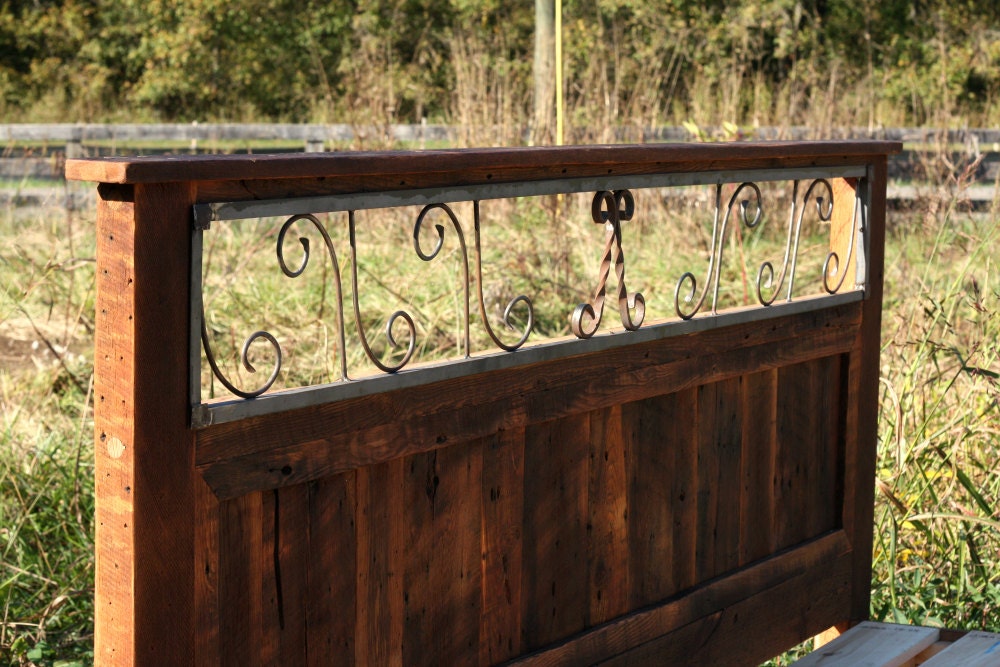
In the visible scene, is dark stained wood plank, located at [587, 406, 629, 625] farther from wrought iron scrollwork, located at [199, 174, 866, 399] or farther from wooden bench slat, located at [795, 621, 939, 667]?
wooden bench slat, located at [795, 621, 939, 667]

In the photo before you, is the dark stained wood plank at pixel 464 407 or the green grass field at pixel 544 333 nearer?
the dark stained wood plank at pixel 464 407

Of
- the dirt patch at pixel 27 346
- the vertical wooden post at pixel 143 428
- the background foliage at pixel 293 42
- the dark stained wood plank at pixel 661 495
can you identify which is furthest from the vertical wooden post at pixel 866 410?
the background foliage at pixel 293 42

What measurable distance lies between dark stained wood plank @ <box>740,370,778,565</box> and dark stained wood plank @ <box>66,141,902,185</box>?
0.46 metres

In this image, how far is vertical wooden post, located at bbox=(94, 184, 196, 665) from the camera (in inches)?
56.7

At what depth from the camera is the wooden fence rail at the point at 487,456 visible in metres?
1.50

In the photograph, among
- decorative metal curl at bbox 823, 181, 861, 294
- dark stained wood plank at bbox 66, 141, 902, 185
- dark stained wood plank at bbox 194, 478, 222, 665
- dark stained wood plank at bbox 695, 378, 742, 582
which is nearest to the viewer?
dark stained wood plank at bbox 66, 141, 902, 185

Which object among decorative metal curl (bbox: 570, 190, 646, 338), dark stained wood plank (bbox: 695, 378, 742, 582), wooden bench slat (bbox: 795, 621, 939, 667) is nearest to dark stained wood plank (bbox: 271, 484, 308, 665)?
decorative metal curl (bbox: 570, 190, 646, 338)

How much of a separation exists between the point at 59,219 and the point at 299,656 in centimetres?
583

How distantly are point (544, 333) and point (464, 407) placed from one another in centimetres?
350

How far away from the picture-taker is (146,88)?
22.1m

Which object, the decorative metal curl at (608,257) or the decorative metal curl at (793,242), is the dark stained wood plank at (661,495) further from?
the decorative metal curl at (793,242)

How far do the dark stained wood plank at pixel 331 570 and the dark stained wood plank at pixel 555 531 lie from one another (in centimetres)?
38

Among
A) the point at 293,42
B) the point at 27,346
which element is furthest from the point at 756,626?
the point at 293,42

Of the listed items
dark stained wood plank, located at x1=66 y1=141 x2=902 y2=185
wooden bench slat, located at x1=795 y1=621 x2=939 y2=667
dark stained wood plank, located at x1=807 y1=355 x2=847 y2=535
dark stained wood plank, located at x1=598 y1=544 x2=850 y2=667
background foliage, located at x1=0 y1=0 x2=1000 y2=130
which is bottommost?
wooden bench slat, located at x1=795 y1=621 x2=939 y2=667
